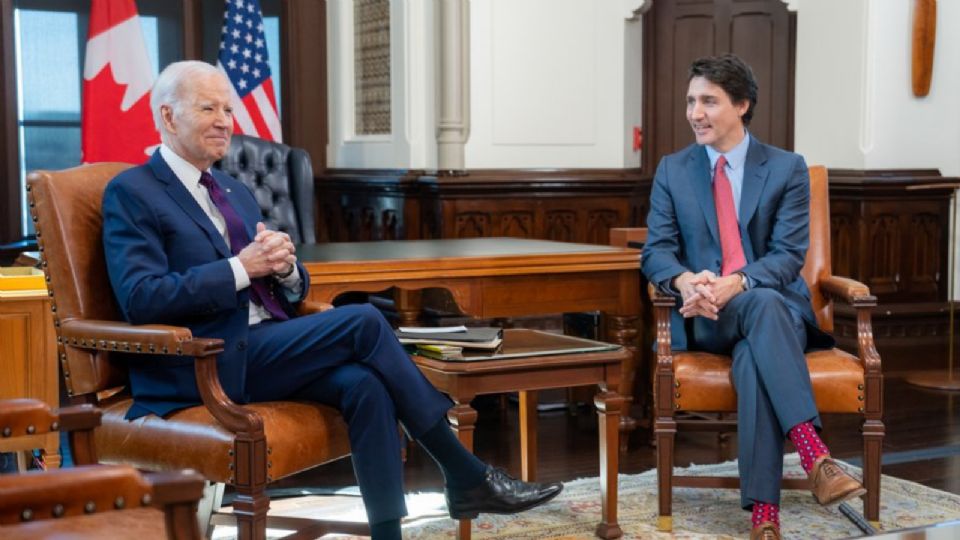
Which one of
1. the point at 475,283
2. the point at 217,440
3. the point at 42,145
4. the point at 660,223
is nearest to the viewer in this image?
the point at 217,440

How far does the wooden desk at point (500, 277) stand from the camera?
385 centimetres

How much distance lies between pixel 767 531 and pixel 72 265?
1859 mm

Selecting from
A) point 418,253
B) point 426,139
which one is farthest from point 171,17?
point 418,253

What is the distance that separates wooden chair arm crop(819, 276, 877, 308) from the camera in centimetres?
352

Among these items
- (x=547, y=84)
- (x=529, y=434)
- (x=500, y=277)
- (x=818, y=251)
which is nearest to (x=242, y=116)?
(x=547, y=84)

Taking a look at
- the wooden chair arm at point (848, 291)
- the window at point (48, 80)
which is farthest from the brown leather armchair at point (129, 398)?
the window at point (48, 80)

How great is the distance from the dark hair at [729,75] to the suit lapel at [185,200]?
1.56 meters

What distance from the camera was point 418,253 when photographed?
163 inches

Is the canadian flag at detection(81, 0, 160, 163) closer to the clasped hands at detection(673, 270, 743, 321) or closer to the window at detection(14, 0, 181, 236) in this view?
the window at detection(14, 0, 181, 236)

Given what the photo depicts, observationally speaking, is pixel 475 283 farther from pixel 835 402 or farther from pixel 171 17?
pixel 171 17

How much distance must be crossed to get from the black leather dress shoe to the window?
13.6 ft

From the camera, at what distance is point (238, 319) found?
2.87m

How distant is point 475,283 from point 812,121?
12.7ft

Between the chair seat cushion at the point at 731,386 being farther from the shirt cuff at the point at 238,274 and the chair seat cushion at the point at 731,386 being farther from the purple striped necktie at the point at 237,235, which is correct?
the shirt cuff at the point at 238,274
